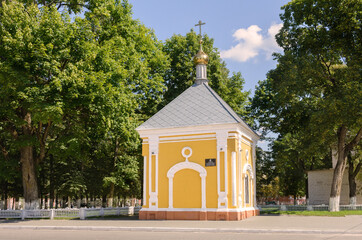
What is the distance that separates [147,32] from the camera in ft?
109

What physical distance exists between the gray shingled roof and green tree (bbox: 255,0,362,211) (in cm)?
723

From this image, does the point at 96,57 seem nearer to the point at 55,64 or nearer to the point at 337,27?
the point at 55,64

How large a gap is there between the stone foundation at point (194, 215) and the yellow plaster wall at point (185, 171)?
1.41 feet

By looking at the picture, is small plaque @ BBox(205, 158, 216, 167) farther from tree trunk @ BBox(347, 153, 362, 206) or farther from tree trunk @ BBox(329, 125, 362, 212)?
tree trunk @ BBox(347, 153, 362, 206)

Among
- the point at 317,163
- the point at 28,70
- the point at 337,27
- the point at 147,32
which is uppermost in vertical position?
the point at 147,32

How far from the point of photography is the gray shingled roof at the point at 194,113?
22.1 m

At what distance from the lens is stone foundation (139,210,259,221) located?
20625 mm

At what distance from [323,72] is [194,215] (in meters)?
14.6

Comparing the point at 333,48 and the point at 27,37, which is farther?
the point at 333,48

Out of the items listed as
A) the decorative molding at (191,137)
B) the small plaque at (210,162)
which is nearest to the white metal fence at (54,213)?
the decorative molding at (191,137)

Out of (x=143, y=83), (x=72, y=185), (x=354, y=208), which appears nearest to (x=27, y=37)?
(x=143, y=83)

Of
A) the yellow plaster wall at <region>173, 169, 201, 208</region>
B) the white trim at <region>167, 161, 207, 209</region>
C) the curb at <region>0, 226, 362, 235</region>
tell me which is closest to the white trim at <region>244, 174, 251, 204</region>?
the white trim at <region>167, 161, 207, 209</region>

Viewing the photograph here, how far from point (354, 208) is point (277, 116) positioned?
30.9ft

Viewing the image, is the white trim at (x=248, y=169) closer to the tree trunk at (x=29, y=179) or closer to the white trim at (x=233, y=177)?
the white trim at (x=233, y=177)
